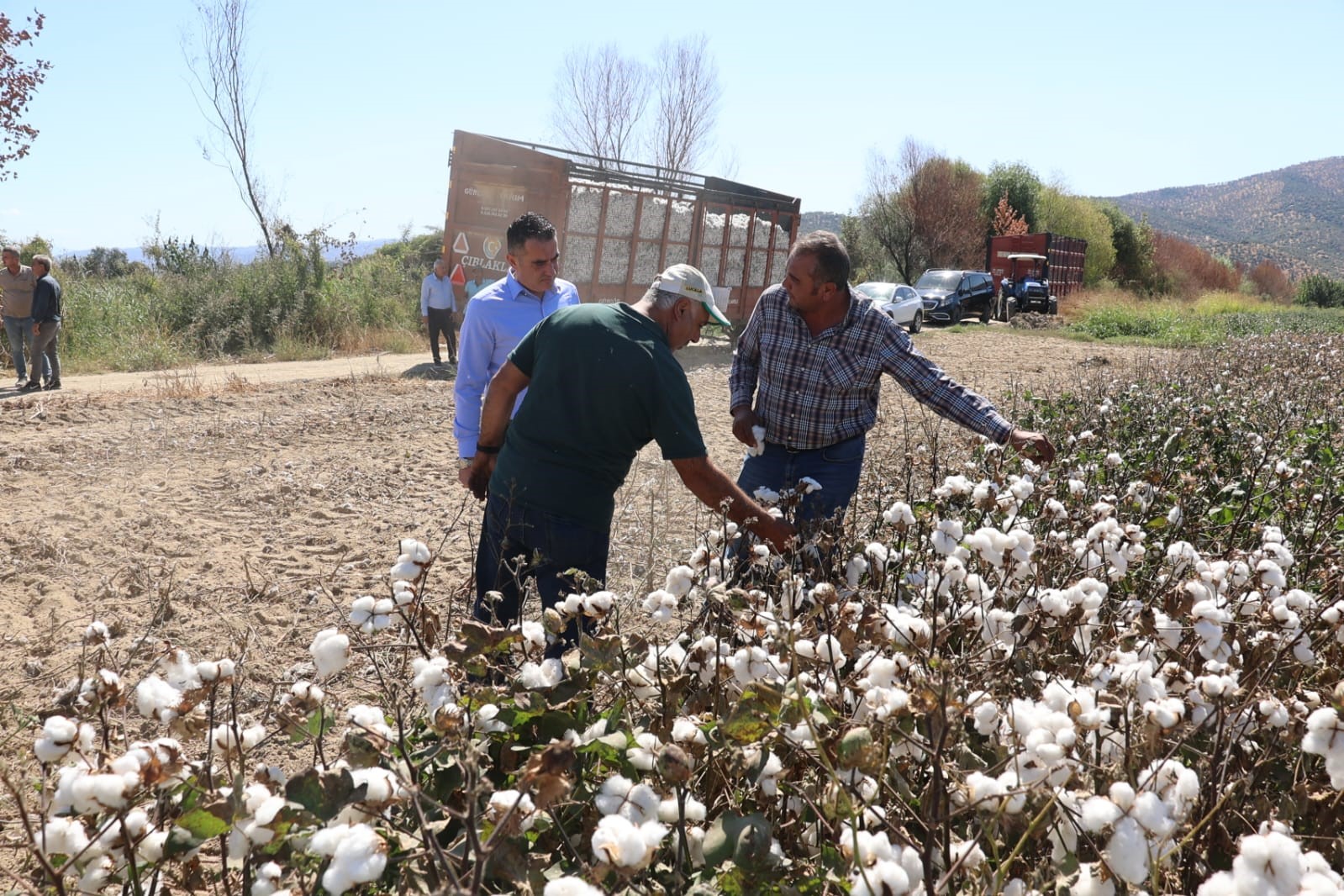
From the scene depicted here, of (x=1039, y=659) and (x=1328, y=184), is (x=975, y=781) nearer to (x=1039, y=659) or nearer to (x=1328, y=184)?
(x=1039, y=659)

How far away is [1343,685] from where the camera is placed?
1457 mm

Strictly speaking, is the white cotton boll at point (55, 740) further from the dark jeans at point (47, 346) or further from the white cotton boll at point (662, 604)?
the dark jeans at point (47, 346)

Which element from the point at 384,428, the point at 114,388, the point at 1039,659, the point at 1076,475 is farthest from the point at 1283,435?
the point at 114,388

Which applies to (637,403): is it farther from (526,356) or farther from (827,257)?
(827,257)

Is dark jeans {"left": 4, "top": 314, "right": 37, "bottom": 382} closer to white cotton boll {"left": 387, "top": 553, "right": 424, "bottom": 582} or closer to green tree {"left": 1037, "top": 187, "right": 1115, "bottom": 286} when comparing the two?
white cotton boll {"left": 387, "top": 553, "right": 424, "bottom": 582}

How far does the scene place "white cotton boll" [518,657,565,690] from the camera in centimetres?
181

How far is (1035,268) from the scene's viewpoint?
35719mm

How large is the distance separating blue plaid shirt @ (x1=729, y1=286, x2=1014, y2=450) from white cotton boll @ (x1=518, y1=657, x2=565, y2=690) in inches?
87.4

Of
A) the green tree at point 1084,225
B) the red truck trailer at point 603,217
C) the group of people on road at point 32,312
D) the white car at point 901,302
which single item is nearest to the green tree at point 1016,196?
the green tree at point 1084,225

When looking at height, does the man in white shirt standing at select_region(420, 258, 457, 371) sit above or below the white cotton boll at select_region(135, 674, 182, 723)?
above

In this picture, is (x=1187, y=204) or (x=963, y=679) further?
(x=1187, y=204)

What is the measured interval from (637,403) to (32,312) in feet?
37.5

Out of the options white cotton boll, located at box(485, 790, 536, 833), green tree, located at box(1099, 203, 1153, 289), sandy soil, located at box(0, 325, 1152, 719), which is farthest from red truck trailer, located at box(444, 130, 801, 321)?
green tree, located at box(1099, 203, 1153, 289)

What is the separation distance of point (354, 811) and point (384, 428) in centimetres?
819
